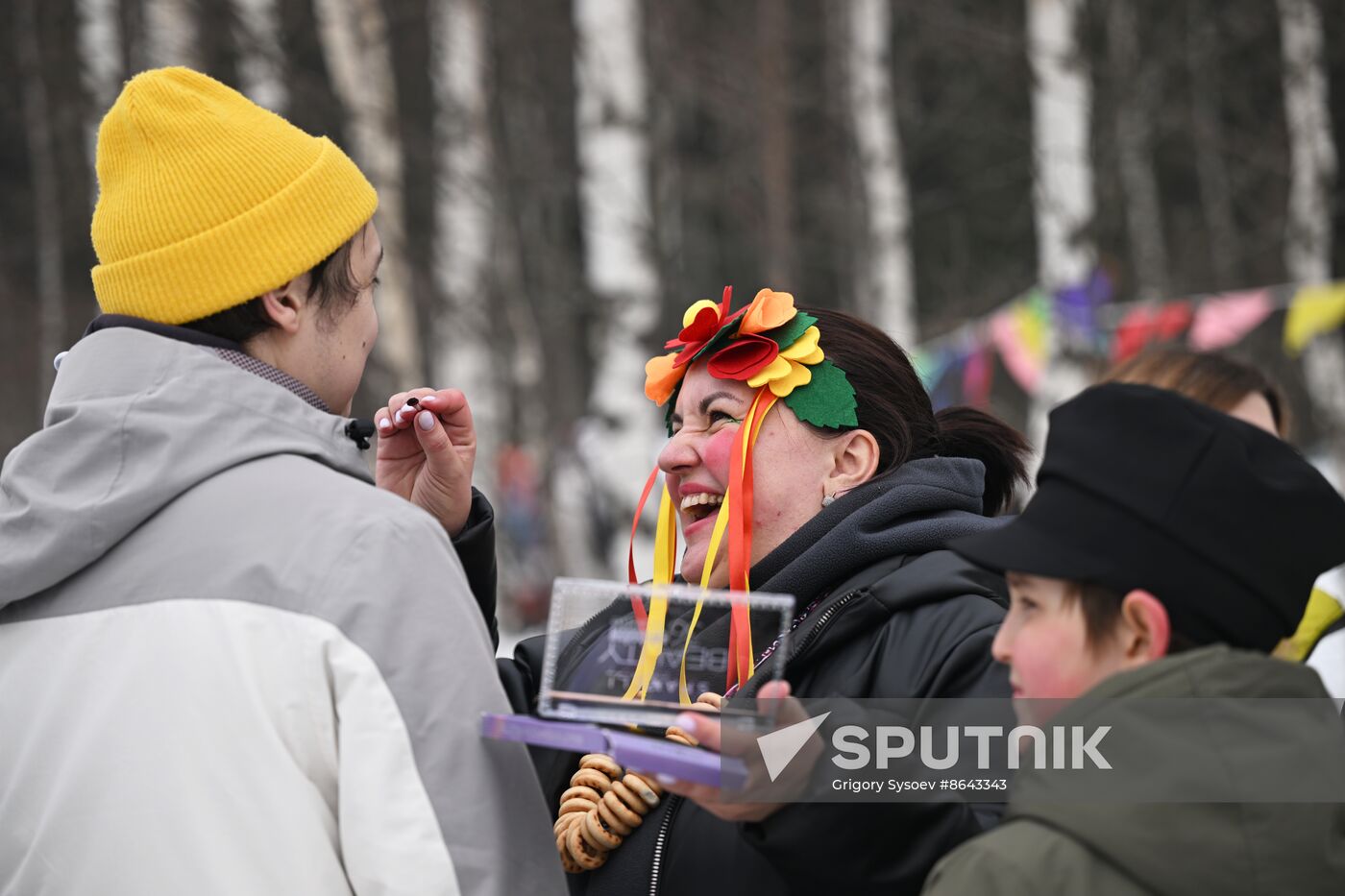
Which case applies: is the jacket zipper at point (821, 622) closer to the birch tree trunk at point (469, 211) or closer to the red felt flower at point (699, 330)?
the red felt flower at point (699, 330)

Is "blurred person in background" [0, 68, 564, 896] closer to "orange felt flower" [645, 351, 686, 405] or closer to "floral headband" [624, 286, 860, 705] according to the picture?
"floral headband" [624, 286, 860, 705]

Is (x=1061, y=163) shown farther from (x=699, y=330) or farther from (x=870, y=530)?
(x=870, y=530)

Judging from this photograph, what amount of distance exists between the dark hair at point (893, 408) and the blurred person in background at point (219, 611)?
3.41 ft

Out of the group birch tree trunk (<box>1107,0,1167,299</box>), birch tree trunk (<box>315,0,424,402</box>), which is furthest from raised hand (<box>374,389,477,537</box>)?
birch tree trunk (<box>1107,0,1167,299</box>)

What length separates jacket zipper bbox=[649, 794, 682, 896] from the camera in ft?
7.47

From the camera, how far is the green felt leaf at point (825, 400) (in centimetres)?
264

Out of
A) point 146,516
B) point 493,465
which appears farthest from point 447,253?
point 146,516

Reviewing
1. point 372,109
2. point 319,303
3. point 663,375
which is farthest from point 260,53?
point 319,303

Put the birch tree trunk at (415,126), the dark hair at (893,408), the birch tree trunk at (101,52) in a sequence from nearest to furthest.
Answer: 1. the dark hair at (893,408)
2. the birch tree trunk at (101,52)
3. the birch tree trunk at (415,126)

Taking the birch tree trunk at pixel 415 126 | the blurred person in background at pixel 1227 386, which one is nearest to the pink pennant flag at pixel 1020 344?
the birch tree trunk at pixel 415 126

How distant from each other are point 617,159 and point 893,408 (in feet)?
20.7

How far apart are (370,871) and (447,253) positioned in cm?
1032

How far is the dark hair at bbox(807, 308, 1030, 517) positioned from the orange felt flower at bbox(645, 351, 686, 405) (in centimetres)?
29

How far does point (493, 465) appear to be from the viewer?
1101 cm
